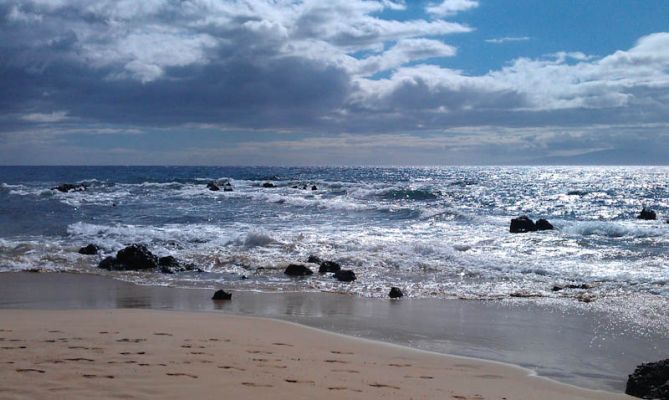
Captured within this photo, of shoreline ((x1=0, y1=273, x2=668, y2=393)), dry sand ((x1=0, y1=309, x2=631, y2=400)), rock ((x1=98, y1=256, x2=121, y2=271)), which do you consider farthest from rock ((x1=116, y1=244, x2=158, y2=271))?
dry sand ((x1=0, y1=309, x2=631, y2=400))

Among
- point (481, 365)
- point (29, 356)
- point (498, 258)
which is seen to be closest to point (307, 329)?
point (481, 365)

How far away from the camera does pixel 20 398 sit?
14.9ft

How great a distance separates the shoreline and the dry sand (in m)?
0.55

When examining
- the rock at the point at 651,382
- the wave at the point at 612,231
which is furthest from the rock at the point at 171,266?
the wave at the point at 612,231

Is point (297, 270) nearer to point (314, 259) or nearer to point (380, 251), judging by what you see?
point (314, 259)

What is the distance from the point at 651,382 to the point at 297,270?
353 inches

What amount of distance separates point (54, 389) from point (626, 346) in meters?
6.71

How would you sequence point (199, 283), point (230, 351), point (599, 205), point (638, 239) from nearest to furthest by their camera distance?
point (230, 351) < point (199, 283) < point (638, 239) < point (599, 205)

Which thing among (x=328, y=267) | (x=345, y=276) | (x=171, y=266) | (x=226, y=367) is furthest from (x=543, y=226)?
(x=226, y=367)

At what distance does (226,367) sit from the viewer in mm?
5715

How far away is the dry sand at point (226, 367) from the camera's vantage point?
16.3ft

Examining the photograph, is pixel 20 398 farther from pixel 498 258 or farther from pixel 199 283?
pixel 498 258

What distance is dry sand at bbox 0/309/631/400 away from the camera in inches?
196

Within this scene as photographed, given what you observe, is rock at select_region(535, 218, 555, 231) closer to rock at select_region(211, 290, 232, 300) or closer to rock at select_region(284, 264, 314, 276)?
rock at select_region(284, 264, 314, 276)
